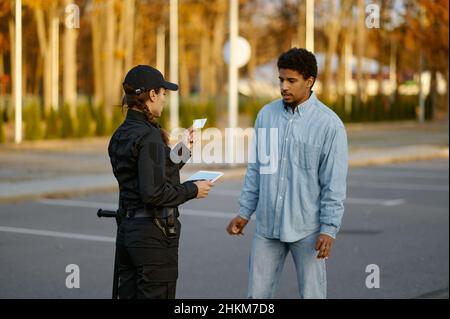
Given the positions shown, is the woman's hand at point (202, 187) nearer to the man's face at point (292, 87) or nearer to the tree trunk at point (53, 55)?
the man's face at point (292, 87)

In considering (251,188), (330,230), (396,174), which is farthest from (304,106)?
(396,174)

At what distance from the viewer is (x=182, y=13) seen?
5581 centimetres

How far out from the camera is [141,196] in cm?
571

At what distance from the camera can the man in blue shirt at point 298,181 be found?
635 cm

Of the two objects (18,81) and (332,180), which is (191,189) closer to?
(332,180)

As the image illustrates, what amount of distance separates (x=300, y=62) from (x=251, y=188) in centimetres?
79

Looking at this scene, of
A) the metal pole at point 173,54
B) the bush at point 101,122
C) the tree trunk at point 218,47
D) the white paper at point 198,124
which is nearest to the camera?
the white paper at point 198,124

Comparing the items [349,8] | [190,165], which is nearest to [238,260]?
[190,165]

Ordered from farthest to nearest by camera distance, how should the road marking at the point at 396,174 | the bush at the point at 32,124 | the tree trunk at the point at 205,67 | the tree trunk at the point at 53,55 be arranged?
the tree trunk at the point at 205,67 < the tree trunk at the point at 53,55 < the bush at the point at 32,124 < the road marking at the point at 396,174

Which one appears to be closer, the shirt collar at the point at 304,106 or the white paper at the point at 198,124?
the white paper at the point at 198,124

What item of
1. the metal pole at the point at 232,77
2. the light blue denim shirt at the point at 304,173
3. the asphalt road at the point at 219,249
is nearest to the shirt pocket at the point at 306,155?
the light blue denim shirt at the point at 304,173

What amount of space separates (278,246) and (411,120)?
5100 centimetres

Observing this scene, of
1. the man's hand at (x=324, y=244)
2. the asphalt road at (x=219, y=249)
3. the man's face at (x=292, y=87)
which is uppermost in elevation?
the man's face at (x=292, y=87)

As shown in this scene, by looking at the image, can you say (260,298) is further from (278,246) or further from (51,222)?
(51,222)
